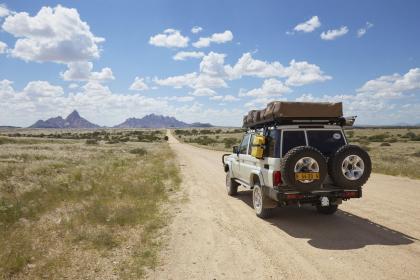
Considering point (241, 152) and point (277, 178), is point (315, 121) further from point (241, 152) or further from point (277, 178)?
point (241, 152)

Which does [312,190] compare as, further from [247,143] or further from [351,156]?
[247,143]

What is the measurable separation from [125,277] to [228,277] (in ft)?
5.29

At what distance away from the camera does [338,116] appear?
30.3 ft

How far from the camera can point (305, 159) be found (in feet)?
27.0

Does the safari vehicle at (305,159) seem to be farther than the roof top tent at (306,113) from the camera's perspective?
No

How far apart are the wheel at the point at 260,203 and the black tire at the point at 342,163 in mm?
1815

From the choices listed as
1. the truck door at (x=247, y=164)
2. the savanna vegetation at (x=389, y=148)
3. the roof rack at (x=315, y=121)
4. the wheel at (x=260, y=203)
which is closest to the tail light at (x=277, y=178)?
the wheel at (x=260, y=203)

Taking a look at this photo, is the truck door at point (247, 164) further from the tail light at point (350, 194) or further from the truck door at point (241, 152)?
the tail light at point (350, 194)

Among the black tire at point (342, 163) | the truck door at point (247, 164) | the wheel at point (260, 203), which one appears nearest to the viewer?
the black tire at point (342, 163)

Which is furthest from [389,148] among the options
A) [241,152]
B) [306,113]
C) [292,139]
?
[292,139]

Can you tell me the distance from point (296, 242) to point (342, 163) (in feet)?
6.70

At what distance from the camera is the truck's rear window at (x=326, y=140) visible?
29.7ft

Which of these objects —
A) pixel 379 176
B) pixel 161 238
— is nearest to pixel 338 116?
pixel 161 238

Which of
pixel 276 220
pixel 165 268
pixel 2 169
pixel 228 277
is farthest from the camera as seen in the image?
pixel 2 169
